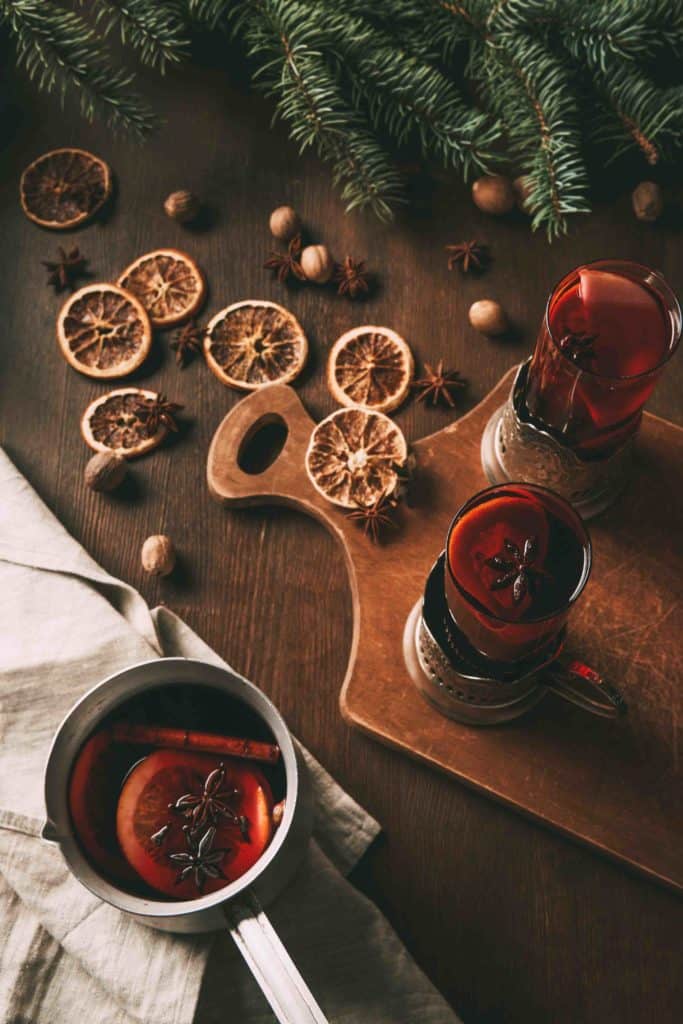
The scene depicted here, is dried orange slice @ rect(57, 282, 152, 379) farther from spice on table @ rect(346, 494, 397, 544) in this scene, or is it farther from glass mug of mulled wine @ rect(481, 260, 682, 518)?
glass mug of mulled wine @ rect(481, 260, 682, 518)

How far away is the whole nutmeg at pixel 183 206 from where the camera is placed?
129 centimetres

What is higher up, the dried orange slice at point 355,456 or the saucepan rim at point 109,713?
the dried orange slice at point 355,456

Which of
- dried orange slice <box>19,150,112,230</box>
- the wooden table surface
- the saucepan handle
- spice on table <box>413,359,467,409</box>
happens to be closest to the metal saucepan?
the saucepan handle

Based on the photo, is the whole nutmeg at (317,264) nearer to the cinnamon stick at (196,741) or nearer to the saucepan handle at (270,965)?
the cinnamon stick at (196,741)

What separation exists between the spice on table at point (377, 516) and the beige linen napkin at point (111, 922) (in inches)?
9.1

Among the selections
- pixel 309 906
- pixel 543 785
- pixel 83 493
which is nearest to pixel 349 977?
pixel 309 906

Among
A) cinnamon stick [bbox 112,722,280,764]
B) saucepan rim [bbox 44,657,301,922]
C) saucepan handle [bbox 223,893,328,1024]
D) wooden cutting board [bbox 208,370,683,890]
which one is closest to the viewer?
saucepan handle [bbox 223,893,328,1024]

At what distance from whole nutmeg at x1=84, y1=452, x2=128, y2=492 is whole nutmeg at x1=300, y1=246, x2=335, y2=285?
0.35 meters

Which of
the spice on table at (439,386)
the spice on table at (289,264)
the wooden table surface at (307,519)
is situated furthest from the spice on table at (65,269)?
the spice on table at (439,386)

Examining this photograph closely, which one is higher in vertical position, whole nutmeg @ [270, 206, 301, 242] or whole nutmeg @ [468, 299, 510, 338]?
whole nutmeg @ [270, 206, 301, 242]

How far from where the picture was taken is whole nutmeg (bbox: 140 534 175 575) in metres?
1.16

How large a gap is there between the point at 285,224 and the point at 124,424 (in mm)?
342

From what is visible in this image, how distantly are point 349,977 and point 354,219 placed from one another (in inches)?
36.9

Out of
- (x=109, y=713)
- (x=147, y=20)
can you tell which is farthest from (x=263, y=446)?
(x=147, y=20)
